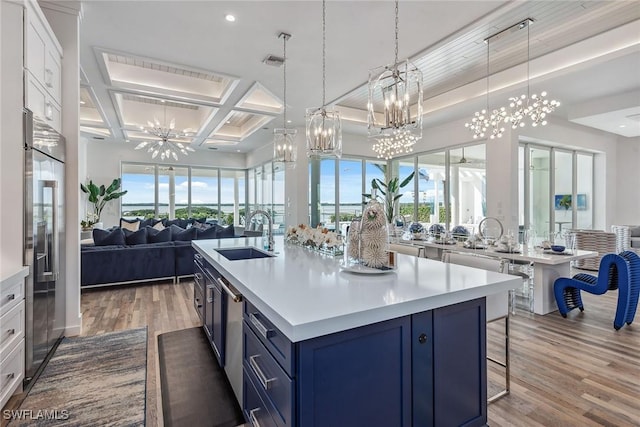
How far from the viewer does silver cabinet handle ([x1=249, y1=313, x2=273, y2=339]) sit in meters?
1.31

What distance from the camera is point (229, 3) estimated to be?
2977 mm

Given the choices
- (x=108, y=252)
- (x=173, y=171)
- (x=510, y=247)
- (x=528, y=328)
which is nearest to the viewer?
(x=528, y=328)

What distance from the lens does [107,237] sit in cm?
490

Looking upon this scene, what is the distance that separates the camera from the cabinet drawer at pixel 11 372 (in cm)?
192

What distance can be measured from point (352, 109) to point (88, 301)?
237 inches

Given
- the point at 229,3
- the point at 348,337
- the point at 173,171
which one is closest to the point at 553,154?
the point at 229,3

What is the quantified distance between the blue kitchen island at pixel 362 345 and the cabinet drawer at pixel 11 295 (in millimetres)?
1369

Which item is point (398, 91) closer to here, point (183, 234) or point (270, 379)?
point (270, 379)

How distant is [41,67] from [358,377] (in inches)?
133

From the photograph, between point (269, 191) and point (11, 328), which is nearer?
point (11, 328)

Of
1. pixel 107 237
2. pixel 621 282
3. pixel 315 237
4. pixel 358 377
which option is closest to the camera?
pixel 358 377

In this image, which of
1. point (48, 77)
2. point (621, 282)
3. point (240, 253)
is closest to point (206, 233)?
point (240, 253)

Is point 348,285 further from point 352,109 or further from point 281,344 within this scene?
point 352,109

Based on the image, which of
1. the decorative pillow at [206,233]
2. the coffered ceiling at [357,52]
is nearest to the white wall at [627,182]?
the coffered ceiling at [357,52]
